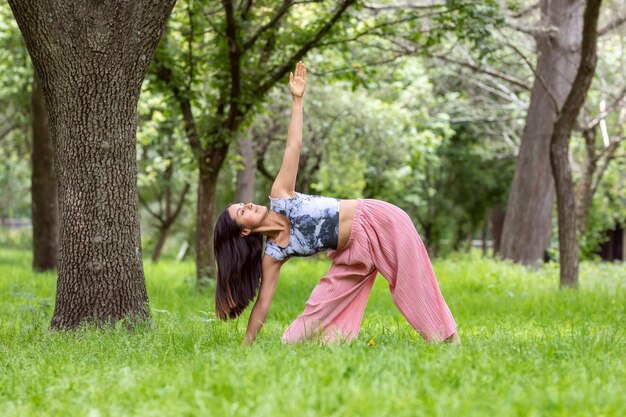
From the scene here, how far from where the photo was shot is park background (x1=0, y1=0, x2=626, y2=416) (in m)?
3.96

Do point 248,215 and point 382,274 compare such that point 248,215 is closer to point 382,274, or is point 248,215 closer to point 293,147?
point 293,147

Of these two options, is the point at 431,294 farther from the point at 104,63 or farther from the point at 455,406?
the point at 104,63

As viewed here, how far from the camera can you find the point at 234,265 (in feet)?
17.9

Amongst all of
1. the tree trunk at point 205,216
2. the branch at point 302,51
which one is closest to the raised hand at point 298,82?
the branch at point 302,51

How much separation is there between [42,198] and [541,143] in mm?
9351

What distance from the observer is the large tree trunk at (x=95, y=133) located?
6219 millimetres

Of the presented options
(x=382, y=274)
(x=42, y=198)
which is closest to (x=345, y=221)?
(x=382, y=274)

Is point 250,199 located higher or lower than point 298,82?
lower

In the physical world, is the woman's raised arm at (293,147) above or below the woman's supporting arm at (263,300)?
above

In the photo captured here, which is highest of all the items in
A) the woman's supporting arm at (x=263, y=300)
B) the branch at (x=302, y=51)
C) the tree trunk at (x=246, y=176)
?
the branch at (x=302, y=51)

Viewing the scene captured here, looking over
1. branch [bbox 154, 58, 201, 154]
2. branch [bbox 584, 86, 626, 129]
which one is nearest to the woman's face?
branch [bbox 154, 58, 201, 154]

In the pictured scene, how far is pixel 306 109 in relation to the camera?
19.8 m

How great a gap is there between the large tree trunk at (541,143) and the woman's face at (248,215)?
10967 millimetres

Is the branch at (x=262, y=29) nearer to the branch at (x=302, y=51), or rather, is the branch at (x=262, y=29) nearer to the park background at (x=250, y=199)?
the park background at (x=250, y=199)
